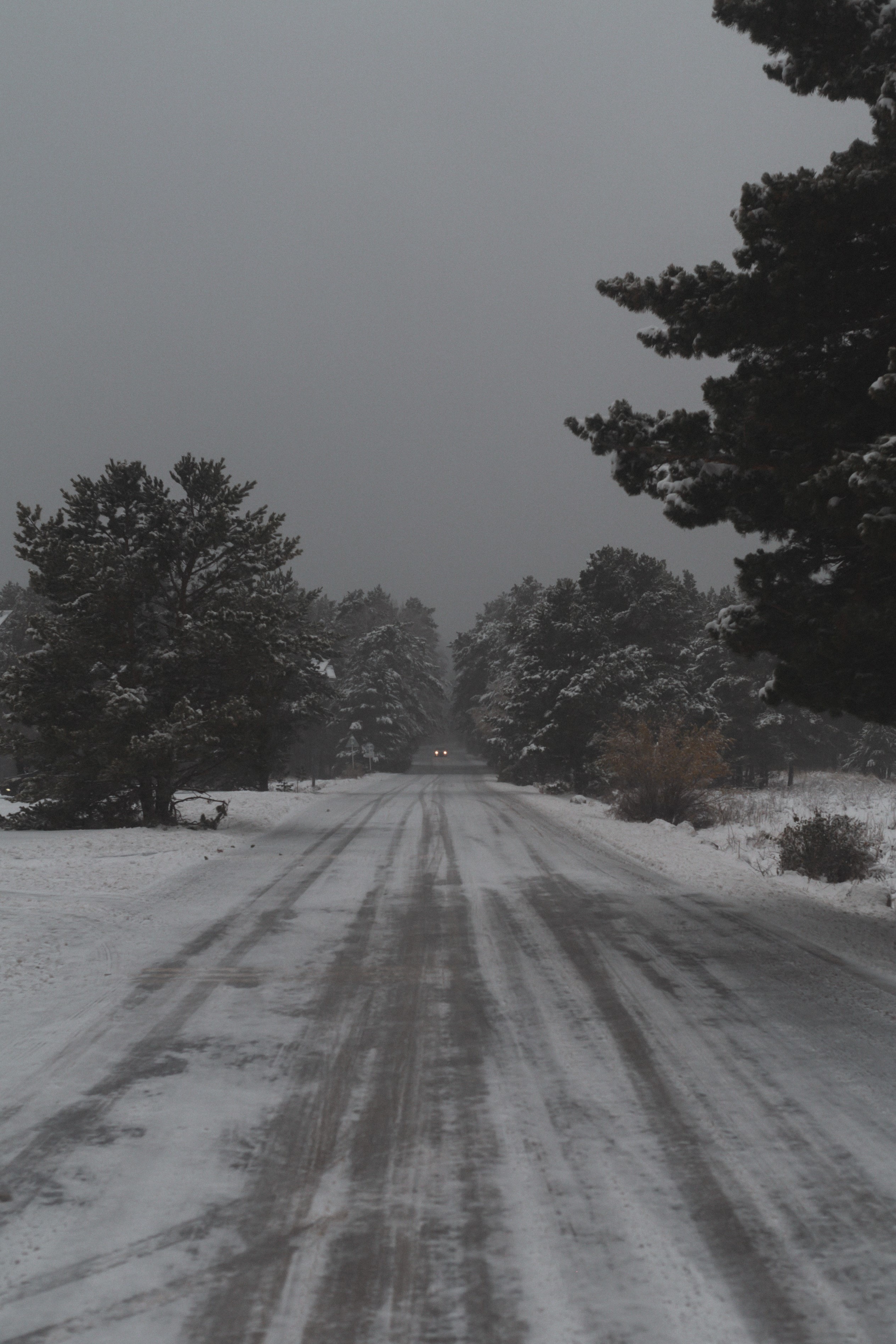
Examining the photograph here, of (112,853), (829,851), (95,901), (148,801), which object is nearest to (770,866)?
(829,851)

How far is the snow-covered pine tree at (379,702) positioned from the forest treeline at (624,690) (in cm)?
903

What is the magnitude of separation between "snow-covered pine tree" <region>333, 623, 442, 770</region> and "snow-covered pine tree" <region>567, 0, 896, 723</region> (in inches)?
2102

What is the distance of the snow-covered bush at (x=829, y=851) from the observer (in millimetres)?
9938

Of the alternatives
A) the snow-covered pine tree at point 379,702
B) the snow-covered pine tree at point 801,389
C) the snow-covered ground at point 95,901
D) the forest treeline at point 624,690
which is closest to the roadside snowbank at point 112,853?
the snow-covered ground at point 95,901

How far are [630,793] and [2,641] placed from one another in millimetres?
48058

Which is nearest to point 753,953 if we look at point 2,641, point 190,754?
point 190,754

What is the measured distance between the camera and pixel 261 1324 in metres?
2.46

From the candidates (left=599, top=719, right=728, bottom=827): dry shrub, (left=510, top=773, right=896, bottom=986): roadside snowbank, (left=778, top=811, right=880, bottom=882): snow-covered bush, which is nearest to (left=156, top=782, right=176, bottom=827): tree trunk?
(left=510, top=773, right=896, bottom=986): roadside snowbank

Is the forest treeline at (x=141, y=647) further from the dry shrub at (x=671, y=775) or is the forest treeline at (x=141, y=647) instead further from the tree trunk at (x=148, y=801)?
the dry shrub at (x=671, y=775)

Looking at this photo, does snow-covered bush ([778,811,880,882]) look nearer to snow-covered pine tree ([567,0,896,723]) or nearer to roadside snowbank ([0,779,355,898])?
snow-covered pine tree ([567,0,896,723])

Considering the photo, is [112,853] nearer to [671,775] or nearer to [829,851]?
[829,851]

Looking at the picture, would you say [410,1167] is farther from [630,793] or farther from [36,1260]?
[630,793]

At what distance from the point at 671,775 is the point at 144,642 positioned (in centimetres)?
1099

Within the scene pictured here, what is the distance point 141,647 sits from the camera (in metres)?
15.9
